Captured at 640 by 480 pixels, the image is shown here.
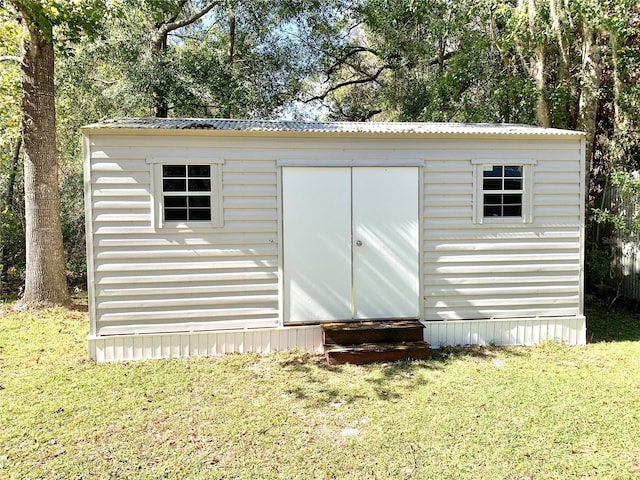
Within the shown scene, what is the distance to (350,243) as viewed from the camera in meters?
5.05

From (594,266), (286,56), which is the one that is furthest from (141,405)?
(286,56)

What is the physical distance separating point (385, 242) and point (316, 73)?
7.99m

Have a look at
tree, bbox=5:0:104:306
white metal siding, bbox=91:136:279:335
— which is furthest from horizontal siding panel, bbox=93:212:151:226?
tree, bbox=5:0:104:306

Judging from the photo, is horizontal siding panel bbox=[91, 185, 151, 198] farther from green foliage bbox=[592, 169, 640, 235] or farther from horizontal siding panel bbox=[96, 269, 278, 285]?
green foliage bbox=[592, 169, 640, 235]

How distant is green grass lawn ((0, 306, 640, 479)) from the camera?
2846 mm

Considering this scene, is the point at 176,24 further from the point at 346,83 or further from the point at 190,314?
the point at 190,314

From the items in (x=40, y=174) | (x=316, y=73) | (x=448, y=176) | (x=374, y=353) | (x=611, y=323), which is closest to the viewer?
(x=374, y=353)

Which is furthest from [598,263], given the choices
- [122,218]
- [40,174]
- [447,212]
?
[40,174]

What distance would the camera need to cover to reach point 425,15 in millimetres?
8906

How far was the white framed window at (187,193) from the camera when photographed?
15.5 feet

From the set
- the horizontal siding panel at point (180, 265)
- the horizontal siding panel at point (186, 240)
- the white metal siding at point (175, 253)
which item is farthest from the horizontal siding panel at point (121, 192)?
the horizontal siding panel at point (180, 265)

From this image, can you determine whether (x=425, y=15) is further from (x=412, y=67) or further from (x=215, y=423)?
(x=215, y=423)

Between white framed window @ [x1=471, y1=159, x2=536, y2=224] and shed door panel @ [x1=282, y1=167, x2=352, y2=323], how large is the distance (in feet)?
5.11

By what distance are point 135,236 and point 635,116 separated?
7.42 m
